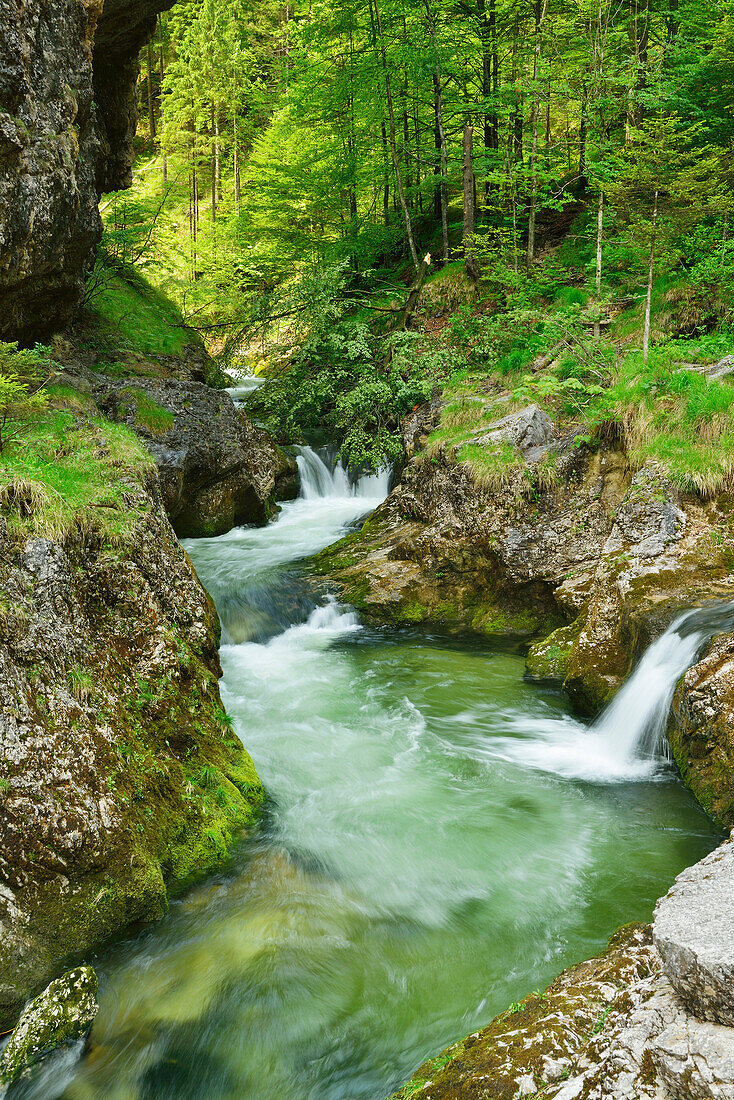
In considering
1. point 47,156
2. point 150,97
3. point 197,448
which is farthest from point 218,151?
point 47,156

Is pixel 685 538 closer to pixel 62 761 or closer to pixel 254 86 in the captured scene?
pixel 62 761

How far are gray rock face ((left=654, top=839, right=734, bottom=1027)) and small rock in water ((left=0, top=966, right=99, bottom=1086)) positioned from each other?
314 cm

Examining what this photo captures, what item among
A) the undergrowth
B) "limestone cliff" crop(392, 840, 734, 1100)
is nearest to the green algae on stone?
"limestone cliff" crop(392, 840, 734, 1100)

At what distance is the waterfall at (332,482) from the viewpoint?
44.7ft

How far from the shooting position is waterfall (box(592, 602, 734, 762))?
5.84 m

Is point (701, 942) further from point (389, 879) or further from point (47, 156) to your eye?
point (47, 156)

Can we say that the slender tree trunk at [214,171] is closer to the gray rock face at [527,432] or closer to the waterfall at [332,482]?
the waterfall at [332,482]

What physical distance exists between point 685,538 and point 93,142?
925 cm

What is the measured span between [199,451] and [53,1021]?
8.49 meters

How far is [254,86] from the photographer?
25.8 meters

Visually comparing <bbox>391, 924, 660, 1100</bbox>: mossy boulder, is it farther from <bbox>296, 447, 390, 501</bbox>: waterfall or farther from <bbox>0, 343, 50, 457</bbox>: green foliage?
<bbox>296, 447, 390, 501</bbox>: waterfall

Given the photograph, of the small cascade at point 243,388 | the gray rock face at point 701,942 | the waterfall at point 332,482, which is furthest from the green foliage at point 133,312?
the gray rock face at point 701,942

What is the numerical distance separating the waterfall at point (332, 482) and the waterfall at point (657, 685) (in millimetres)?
7839

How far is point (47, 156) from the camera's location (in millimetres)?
7141
